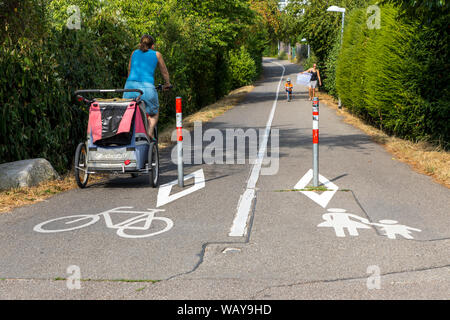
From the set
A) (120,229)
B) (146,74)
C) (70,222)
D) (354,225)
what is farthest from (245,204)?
(146,74)

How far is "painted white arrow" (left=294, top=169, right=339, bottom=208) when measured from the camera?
7.18m

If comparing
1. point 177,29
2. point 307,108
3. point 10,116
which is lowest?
point 307,108

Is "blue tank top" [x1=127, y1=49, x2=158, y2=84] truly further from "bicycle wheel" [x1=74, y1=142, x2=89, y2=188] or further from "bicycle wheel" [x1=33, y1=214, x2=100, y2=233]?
"bicycle wheel" [x1=33, y1=214, x2=100, y2=233]

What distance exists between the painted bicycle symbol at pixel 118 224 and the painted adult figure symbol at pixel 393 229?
7.37 feet

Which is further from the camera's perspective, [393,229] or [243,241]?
[393,229]

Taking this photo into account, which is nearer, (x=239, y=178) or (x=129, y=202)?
(x=129, y=202)

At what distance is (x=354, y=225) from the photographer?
5.94 metres

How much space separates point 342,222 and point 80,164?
3.99 meters

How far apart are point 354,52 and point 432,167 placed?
1137 cm

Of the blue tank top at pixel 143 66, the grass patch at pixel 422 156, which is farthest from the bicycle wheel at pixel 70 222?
the grass patch at pixel 422 156

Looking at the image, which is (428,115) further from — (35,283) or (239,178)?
(35,283)

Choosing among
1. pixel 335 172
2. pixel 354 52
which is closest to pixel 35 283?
pixel 335 172

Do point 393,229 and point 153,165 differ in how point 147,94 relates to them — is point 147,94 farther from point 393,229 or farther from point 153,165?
point 393,229
